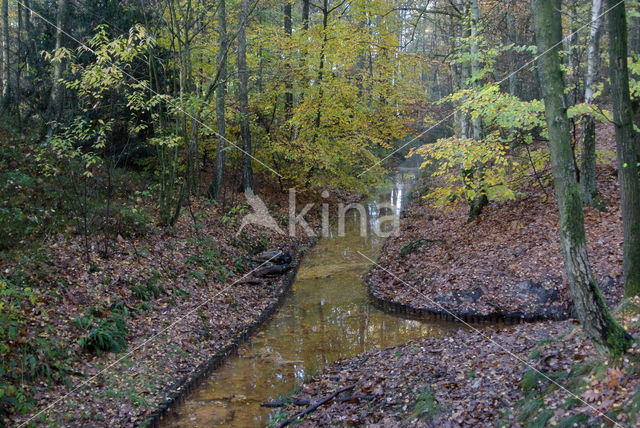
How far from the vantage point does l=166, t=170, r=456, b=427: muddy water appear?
615 centimetres

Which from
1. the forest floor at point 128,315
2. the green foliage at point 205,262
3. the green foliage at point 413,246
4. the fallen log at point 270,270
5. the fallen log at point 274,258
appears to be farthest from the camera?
the fallen log at point 274,258

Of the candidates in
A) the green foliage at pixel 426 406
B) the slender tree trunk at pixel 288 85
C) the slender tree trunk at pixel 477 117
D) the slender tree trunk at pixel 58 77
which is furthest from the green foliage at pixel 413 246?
the slender tree trunk at pixel 58 77

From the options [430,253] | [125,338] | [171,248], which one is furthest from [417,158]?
[125,338]

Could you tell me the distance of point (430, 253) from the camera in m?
11.8

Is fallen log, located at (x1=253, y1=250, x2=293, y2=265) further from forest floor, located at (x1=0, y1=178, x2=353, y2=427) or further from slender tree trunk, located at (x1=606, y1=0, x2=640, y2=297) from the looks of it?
slender tree trunk, located at (x1=606, y1=0, x2=640, y2=297)

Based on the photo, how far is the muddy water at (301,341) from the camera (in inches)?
242

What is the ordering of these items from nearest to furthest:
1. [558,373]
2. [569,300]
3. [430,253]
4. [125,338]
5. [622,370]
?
1. [622,370]
2. [558,373]
3. [125,338]
4. [569,300]
5. [430,253]

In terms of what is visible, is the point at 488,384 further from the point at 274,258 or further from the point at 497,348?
the point at 274,258

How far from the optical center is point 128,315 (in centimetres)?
766

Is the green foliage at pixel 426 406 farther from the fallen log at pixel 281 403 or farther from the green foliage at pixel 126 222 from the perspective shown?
the green foliage at pixel 126 222

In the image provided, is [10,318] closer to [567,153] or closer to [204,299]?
[204,299]

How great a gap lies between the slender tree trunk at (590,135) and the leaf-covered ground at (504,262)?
420 mm

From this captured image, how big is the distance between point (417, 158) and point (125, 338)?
107 ft

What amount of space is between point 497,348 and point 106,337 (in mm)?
5751
